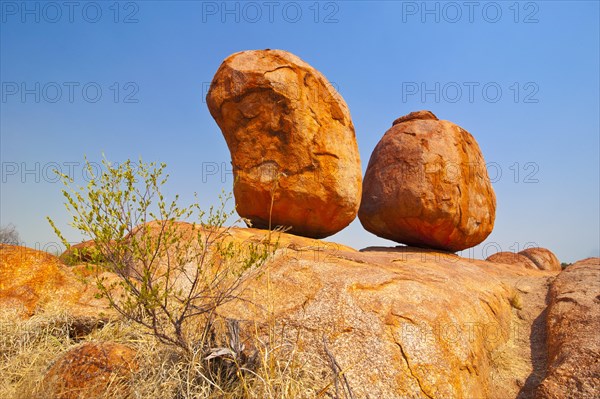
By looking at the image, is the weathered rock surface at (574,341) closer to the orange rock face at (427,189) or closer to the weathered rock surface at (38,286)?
the orange rock face at (427,189)

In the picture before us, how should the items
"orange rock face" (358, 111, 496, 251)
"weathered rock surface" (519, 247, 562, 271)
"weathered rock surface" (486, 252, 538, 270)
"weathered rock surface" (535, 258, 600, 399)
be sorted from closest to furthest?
"weathered rock surface" (535, 258, 600, 399) → "orange rock face" (358, 111, 496, 251) → "weathered rock surface" (486, 252, 538, 270) → "weathered rock surface" (519, 247, 562, 271)

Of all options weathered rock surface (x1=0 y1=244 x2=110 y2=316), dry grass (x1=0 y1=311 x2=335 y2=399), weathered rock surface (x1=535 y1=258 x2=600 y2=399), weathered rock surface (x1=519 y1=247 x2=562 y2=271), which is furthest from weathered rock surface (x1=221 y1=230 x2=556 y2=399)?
weathered rock surface (x1=519 y1=247 x2=562 y2=271)

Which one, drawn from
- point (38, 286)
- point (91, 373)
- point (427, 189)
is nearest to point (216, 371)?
point (91, 373)

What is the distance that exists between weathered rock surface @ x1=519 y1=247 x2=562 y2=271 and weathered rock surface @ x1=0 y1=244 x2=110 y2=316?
1398 centimetres

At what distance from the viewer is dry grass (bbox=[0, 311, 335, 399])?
285cm

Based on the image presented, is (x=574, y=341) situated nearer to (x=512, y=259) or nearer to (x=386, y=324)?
(x=386, y=324)

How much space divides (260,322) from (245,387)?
2.78 feet

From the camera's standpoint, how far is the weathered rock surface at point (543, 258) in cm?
1471

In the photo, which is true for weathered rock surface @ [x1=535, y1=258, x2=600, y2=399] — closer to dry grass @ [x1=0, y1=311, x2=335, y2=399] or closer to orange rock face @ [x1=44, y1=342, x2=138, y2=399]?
dry grass @ [x1=0, y1=311, x2=335, y2=399]

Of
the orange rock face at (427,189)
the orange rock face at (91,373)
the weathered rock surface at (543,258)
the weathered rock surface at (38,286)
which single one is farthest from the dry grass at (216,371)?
the weathered rock surface at (543,258)

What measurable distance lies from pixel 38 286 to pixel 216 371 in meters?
2.61

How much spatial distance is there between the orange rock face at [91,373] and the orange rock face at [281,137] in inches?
165

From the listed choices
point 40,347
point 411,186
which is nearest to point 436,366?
point 40,347

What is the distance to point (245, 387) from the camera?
2734 millimetres
